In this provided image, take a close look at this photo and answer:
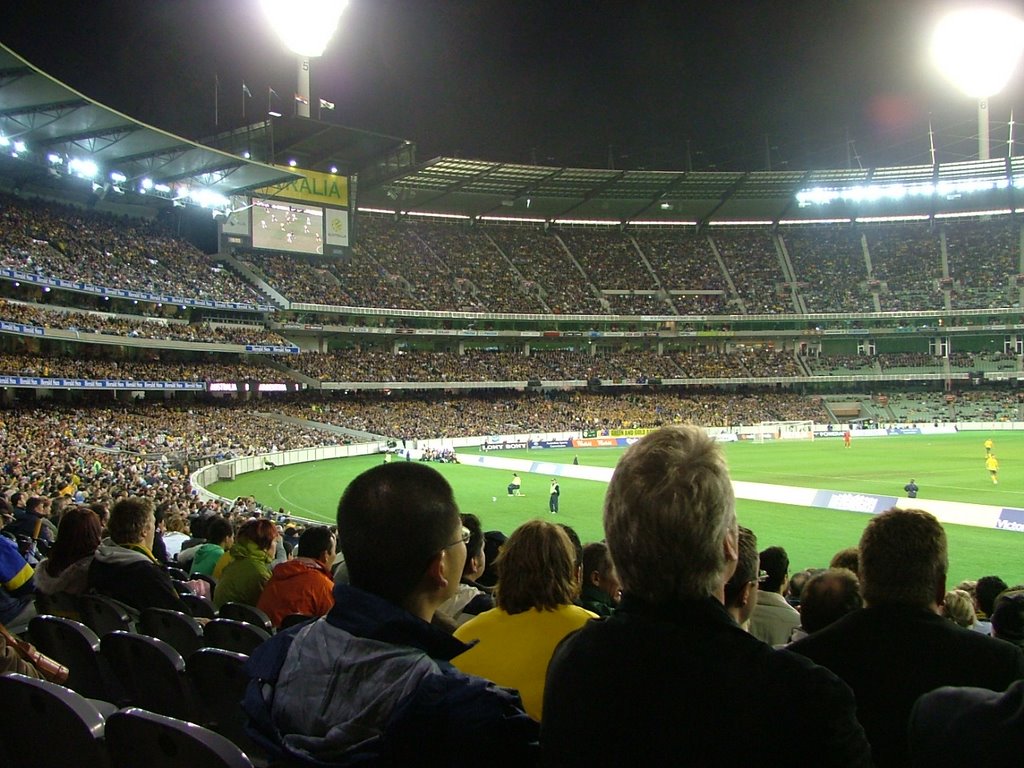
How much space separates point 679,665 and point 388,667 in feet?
2.77

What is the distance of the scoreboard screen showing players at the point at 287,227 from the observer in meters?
70.3

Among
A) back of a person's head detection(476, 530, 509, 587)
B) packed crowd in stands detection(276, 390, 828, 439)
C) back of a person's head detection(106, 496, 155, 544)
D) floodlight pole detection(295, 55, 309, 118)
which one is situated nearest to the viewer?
back of a person's head detection(106, 496, 155, 544)

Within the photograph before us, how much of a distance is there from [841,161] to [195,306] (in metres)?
70.9

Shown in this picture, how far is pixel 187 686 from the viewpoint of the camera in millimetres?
4184

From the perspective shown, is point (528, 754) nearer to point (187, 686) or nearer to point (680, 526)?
point (680, 526)


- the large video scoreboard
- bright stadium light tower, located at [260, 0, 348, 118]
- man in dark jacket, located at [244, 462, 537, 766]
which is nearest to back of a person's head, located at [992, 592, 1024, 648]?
man in dark jacket, located at [244, 462, 537, 766]

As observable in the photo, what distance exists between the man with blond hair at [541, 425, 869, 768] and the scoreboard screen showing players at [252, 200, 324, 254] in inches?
2878

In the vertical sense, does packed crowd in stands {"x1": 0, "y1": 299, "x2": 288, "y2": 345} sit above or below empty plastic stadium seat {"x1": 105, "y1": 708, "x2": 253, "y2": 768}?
above

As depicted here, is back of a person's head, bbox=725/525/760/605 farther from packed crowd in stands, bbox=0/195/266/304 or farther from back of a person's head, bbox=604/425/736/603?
packed crowd in stands, bbox=0/195/266/304

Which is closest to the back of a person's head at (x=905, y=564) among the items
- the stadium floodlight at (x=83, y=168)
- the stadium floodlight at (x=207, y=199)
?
the stadium floodlight at (x=83, y=168)

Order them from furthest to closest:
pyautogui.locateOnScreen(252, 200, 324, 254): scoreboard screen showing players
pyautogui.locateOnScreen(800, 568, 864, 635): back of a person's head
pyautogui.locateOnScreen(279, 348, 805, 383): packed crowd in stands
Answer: pyautogui.locateOnScreen(279, 348, 805, 383): packed crowd in stands
pyautogui.locateOnScreen(252, 200, 324, 254): scoreboard screen showing players
pyautogui.locateOnScreen(800, 568, 864, 635): back of a person's head

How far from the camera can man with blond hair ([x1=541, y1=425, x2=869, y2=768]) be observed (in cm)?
184

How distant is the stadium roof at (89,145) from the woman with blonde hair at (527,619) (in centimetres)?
4302

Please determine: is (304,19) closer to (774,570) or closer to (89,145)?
(89,145)
